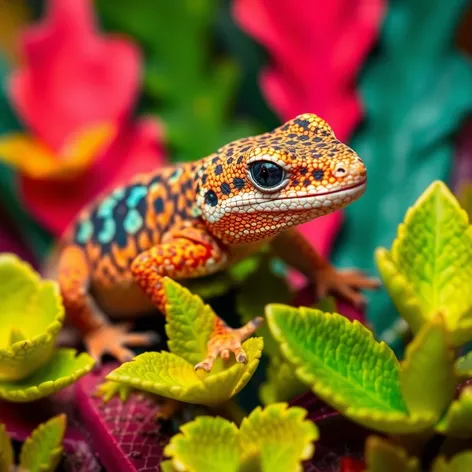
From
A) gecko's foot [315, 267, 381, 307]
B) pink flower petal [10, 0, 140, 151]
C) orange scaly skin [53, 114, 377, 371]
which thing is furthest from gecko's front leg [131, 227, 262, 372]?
pink flower petal [10, 0, 140, 151]

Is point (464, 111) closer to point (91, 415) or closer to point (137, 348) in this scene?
point (137, 348)

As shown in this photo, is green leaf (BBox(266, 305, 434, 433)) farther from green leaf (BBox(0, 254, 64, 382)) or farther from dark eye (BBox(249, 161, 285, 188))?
green leaf (BBox(0, 254, 64, 382))

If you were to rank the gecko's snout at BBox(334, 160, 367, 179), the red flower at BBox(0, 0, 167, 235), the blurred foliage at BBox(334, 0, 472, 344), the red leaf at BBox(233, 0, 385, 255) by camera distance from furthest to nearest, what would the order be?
the red flower at BBox(0, 0, 167, 235)
the red leaf at BBox(233, 0, 385, 255)
the blurred foliage at BBox(334, 0, 472, 344)
the gecko's snout at BBox(334, 160, 367, 179)

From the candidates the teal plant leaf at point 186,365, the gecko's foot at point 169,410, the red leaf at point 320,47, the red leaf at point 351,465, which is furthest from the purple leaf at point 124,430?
the red leaf at point 320,47

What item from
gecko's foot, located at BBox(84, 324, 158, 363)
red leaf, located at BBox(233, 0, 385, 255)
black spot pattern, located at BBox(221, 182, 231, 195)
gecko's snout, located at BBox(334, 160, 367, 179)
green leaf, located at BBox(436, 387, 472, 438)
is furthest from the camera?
red leaf, located at BBox(233, 0, 385, 255)

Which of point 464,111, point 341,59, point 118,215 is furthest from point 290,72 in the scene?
point 118,215

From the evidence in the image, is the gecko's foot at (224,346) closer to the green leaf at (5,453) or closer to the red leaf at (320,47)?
the green leaf at (5,453)

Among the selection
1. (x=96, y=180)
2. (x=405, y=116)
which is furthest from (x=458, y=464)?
(x=96, y=180)

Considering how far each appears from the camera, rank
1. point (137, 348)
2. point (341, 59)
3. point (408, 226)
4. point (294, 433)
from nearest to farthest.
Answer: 1. point (294, 433)
2. point (408, 226)
3. point (137, 348)
4. point (341, 59)
